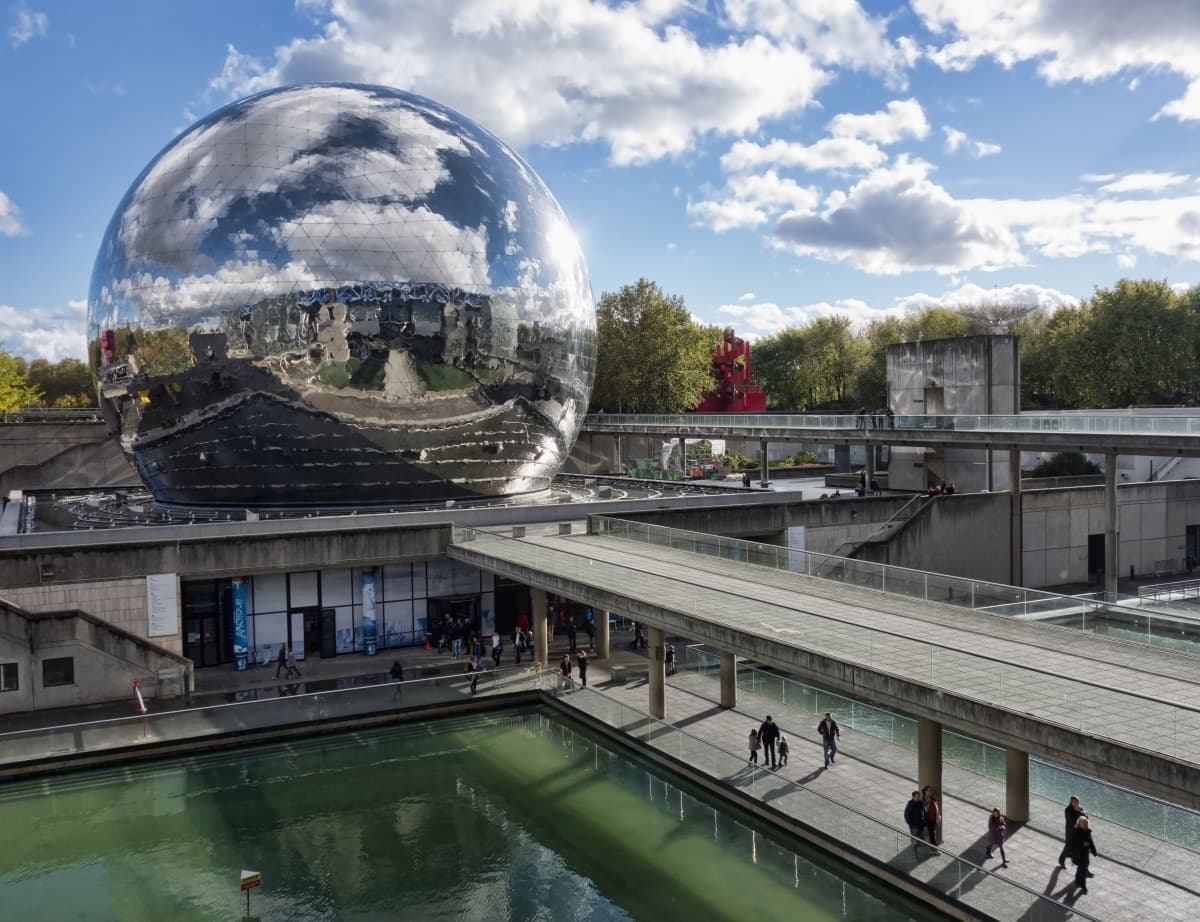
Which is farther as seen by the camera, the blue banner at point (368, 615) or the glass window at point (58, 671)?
the blue banner at point (368, 615)

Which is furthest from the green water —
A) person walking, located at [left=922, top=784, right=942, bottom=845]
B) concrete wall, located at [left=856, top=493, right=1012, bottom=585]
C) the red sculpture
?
the red sculpture

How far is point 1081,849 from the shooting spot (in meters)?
13.9

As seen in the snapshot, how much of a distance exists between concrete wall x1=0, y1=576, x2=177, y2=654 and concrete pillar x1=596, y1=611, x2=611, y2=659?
1060cm

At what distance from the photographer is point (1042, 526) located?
1487 inches

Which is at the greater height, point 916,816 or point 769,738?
point 769,738

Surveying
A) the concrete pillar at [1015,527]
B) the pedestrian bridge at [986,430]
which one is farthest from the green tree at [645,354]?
the concrete pillar at [1015,527]

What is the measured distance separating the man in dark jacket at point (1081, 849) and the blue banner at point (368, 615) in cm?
2004

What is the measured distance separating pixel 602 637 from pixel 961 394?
2198cm

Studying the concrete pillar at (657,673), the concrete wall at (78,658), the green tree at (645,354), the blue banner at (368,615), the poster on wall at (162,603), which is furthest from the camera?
the green tree at (645,354)

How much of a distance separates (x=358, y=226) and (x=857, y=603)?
1699 centimetres

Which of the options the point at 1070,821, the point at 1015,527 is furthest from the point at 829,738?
the point at 1015,527

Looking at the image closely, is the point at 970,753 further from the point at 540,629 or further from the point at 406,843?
the point at 540,629

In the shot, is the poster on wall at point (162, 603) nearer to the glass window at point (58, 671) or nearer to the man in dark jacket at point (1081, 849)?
the glass window at point (58, 671)

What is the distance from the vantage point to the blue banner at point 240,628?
28250 millimetres
